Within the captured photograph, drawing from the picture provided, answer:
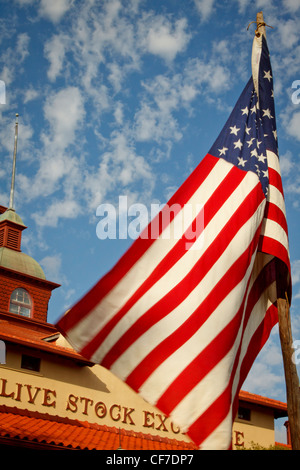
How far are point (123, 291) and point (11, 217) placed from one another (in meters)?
34.5

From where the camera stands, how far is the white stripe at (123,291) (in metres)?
6.02

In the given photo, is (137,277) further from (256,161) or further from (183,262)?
(256,161)

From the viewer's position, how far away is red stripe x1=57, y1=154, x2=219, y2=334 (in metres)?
5.97

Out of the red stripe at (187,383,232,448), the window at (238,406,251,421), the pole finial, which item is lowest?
the red stripe at (187,383,232,448)

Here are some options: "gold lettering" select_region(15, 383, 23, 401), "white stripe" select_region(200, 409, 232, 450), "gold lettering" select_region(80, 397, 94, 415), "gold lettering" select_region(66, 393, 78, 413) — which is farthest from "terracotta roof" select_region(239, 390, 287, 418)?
"white stripe" select_region(200, 409, 232, 450)

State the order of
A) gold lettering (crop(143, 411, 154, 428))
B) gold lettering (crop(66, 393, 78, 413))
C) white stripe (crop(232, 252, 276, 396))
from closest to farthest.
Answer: white stripe (crop(232, 252, 276, 396)), gold lettering (crop(66, 393, 78, 413)), gold lettering (crop(143, 411, 154, 428))

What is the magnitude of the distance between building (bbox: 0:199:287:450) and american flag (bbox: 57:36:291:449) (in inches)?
367

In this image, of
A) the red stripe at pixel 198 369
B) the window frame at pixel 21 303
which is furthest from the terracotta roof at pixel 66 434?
the window frame at pixel 21 303

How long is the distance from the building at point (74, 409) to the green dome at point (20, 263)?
13.2 metres

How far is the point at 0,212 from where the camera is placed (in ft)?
141

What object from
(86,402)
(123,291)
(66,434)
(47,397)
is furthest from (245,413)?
(123,291)

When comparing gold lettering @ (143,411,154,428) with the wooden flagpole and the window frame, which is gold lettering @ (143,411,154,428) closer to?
the window frame

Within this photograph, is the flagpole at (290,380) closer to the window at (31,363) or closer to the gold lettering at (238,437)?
the window at (31,363)
